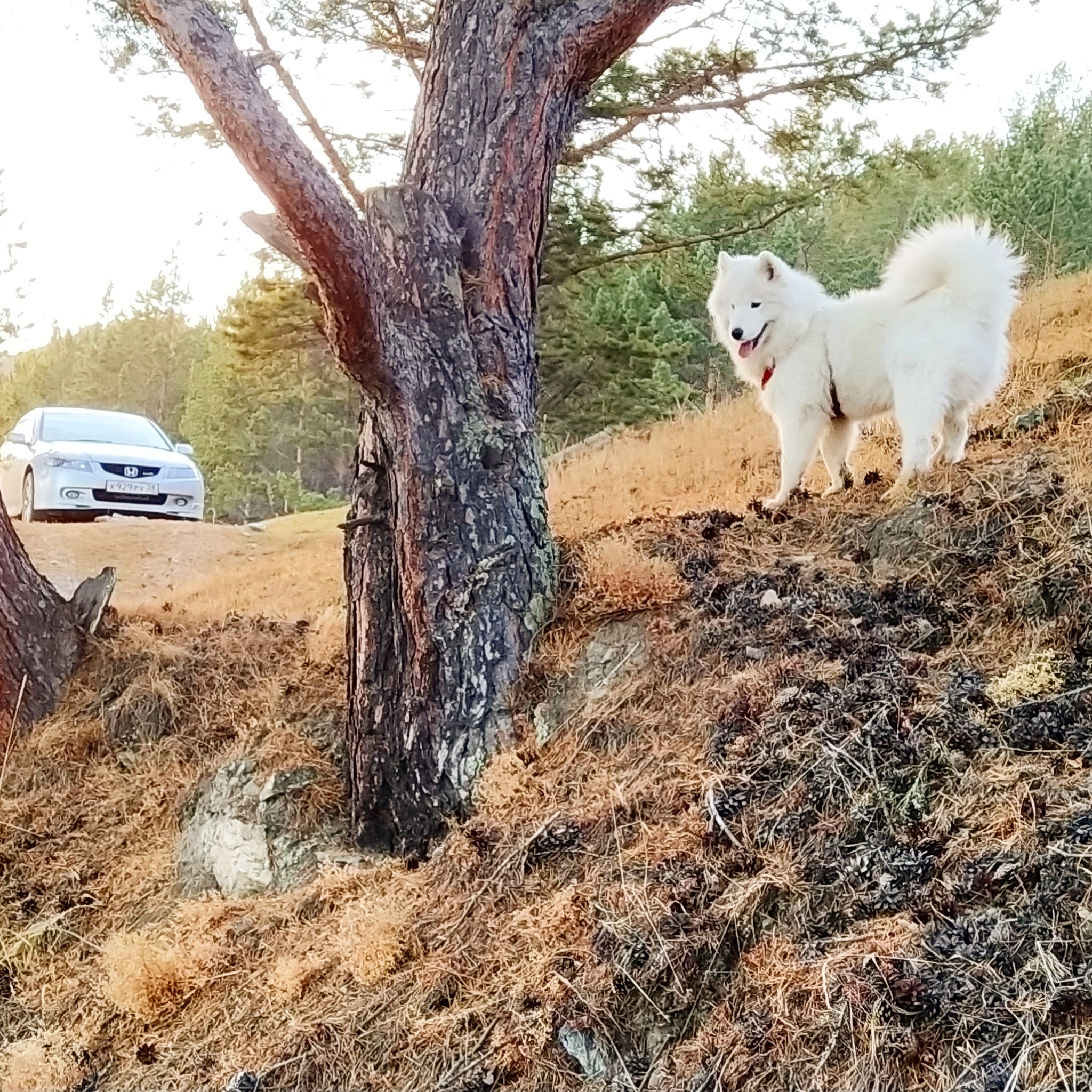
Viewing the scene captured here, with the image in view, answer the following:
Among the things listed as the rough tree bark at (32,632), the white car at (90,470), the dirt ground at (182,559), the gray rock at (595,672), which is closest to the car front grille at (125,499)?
the white car at (90,470)

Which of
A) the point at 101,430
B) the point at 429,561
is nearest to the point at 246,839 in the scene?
the point at 429,561

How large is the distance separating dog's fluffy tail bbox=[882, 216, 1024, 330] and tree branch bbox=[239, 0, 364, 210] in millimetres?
4368

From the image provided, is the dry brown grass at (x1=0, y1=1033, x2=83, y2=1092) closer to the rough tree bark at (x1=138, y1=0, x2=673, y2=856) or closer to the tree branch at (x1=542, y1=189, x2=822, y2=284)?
the rough tree bark at (x1=138, y1=0, x2=673, y2=856)

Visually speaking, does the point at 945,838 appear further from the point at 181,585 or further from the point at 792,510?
the point at 181,585

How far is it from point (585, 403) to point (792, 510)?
830 cm

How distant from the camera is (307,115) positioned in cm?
846

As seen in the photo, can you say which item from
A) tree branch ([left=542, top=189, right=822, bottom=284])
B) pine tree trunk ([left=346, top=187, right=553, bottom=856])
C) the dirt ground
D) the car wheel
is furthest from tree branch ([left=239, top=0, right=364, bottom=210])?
the car wheel

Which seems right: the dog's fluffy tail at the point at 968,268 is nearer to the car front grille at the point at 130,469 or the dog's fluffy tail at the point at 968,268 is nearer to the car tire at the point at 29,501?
the car front grille at the point at 130,469

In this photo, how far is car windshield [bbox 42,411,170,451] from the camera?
11859mm

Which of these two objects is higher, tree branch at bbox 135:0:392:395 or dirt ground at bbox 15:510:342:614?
tree branch at bbox 135:0:392:395

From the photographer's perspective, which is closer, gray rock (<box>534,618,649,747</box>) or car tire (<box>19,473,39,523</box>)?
gray rock (<box>534,618,649,747</box>)

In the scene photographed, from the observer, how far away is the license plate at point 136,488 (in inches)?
461

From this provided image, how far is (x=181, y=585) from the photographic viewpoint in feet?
28.4

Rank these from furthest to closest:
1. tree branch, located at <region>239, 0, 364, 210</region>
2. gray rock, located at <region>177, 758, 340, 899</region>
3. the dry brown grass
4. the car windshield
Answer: the car windshield
tree branch, located at <region>239, 0, 364, 210</region>
gray rock, located at <region>177, 758, 340, 899</region>
the dry brown grass
